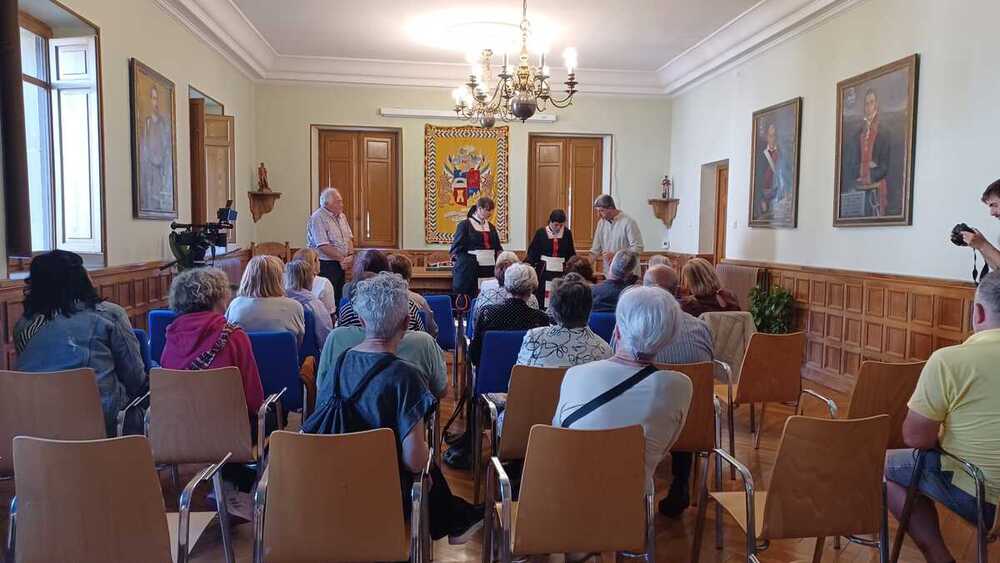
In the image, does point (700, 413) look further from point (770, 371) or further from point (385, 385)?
point (385, 385)

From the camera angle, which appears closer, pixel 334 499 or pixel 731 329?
pixel 334 499

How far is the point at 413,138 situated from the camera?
9289 millimetres

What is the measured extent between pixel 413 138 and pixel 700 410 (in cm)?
731

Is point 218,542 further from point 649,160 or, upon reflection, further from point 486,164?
point 649,160

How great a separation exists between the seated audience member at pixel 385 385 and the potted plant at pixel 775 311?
512cm

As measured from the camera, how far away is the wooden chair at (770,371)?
11.8 feet

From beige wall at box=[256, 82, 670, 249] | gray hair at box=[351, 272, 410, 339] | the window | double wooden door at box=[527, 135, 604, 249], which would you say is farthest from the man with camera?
double wooden door at box=[527, 135, 604, 249]

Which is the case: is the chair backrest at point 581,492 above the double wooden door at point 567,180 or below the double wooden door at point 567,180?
below

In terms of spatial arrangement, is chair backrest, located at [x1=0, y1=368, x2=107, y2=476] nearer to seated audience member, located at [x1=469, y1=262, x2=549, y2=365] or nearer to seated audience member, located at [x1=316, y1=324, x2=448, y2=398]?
seated audience member, located at [x1=316, y1=324, x2=448, y2=398]

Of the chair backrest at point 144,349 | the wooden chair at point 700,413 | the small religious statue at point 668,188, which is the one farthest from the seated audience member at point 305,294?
the small religious statue at point 668,188

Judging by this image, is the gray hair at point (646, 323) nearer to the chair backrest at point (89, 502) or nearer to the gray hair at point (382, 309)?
the gray hair at point (382, 309)

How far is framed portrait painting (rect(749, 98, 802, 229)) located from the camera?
6.41 metres

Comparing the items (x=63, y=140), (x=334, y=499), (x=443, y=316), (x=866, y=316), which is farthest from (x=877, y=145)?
(x=63, y=140)

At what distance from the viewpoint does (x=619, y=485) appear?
1.86 meters
